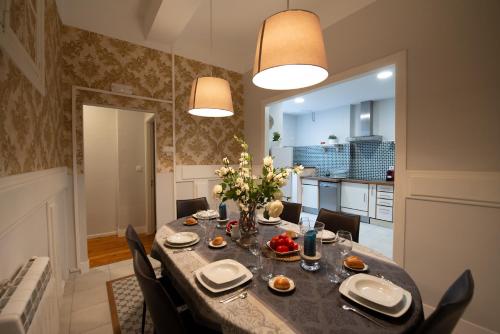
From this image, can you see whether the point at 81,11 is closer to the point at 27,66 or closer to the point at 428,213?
the point at 27,66

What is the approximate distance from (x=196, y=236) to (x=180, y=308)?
1.44 feet

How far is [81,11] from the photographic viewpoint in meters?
2.39

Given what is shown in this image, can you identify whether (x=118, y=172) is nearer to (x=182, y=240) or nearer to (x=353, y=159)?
(x=182, y=240)

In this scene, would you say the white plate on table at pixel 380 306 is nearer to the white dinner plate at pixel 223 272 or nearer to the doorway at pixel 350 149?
the white dinner plate at pixel 223 272

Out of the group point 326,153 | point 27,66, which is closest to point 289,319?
point 27,66

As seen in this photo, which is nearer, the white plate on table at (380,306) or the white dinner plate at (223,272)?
the white plate on table at (380,306)

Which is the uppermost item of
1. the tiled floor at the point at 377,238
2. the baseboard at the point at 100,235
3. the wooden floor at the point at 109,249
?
the baseboard at the point at 100,235

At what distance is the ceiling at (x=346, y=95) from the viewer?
3.91 meters

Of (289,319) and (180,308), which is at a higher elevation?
(289,319)

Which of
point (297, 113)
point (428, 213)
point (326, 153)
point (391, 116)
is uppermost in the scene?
point (297, 113)

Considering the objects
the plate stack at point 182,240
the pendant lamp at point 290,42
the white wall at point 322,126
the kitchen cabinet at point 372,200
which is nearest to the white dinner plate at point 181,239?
the plate stack at point 182,240

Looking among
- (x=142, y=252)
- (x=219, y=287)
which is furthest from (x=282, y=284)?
(x=142, y=252)

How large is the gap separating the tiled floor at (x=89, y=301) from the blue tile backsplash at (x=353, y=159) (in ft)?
15.8

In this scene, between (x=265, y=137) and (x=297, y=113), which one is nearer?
(x=265, y=137)
